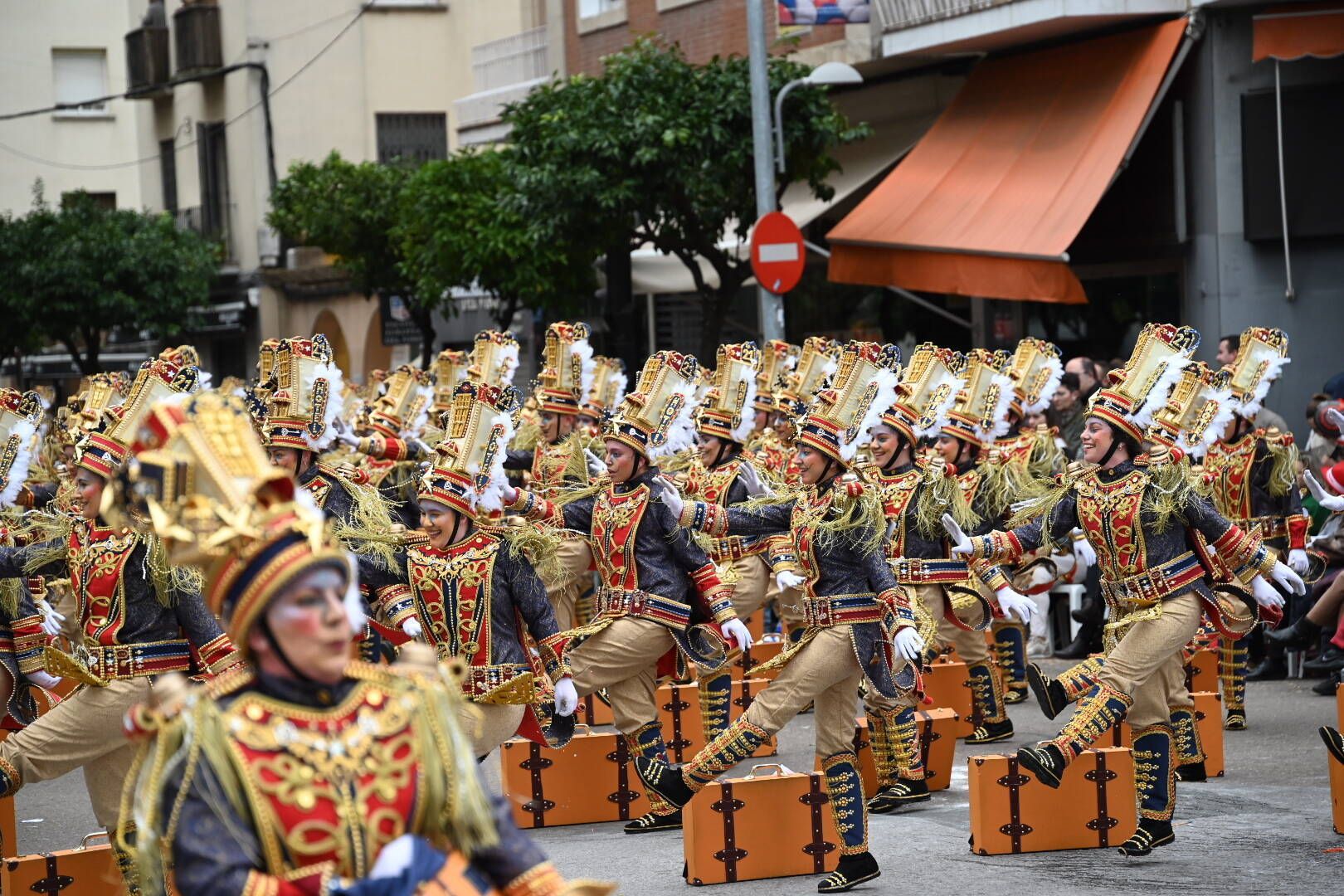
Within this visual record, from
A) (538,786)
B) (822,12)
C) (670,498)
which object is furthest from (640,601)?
(822,12)

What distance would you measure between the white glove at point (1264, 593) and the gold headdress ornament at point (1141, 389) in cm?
86

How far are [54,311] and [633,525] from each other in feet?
79.5

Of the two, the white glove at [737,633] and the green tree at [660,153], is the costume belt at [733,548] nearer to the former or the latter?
the white glove at [737,633]

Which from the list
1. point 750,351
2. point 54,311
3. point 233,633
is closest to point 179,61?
point 54,311

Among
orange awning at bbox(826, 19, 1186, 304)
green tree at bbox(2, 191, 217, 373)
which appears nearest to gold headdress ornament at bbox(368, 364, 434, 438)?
orange awning at bbox(826, 19, 1186, 304)

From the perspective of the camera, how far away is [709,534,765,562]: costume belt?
11.4 m

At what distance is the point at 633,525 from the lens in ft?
29.4

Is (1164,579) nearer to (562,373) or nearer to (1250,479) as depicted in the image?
(1250,479)

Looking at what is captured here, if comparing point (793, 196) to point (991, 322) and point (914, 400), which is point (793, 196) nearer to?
point (991, 322)

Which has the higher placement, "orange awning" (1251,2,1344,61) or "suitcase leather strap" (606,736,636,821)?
"orange awning" (1251,2,1344,61)

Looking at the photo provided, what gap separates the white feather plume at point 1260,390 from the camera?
1058cm

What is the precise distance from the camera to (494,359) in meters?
12.8

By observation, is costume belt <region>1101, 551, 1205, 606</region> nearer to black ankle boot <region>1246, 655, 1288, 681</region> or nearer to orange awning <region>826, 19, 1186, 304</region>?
black ankle boot <region>1246, 655, 1288, 681</region>

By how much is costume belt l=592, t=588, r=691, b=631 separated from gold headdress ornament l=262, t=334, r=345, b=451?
1890 millimetres
